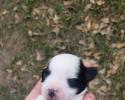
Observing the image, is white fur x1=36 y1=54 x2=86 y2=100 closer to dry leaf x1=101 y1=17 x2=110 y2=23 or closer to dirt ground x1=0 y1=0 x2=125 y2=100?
dirt ground x1=0 y1=0 x2=125 y2=100

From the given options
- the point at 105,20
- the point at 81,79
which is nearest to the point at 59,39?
the point at 105,20

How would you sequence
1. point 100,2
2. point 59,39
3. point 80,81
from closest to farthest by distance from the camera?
1. point 80,81
2. point 59,39
3. point 100,2

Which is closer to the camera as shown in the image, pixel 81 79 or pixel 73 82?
pixel 73 82

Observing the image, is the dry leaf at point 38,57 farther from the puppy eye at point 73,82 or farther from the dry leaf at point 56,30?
the puppy eye at point 73,82

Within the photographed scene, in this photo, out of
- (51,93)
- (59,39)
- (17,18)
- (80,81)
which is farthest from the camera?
(17,18)

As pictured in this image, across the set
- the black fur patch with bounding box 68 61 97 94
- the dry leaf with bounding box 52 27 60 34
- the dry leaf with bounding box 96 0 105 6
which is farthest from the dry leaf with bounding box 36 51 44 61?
the black fur patch with bounding box 68 61 97 94

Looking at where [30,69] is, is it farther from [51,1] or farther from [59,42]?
[51,1]

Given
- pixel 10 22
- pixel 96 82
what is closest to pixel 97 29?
pixel 96 82

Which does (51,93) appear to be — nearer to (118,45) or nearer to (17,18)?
(118,45)

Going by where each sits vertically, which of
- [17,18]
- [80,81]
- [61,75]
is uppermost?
[61,75]
